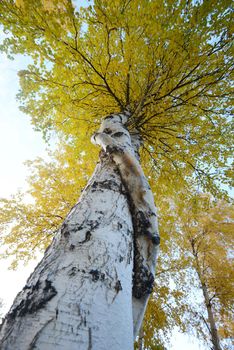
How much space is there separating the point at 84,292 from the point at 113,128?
1.87m

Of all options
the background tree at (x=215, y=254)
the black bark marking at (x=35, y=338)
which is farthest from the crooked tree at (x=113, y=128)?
the background tree at (x=215, y=254)

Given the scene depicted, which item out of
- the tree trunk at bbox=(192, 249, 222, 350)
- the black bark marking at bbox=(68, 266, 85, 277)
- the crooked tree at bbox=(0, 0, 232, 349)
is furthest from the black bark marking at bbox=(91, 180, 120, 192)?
the tree trunk at bbox=(192, 249, 222, 350)

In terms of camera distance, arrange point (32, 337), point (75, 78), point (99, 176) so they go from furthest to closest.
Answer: point (75, 78)
point (99, 176)
point (32, 337)

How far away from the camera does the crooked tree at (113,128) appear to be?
70 centimetres

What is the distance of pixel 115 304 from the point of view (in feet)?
2.52

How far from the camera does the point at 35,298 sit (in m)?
0.71

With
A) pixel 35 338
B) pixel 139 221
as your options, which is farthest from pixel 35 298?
pixel 139 221

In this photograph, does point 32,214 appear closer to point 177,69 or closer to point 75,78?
point 75,78

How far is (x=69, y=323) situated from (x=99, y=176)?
1126mm

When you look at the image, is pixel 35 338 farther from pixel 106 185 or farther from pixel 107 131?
pixel 107 131

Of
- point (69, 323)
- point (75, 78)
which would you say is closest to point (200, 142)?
point (75, 78)

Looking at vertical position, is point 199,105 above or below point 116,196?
above

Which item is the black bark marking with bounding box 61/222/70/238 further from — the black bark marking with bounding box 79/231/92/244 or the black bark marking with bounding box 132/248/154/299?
the black bark marking with bounding box 132/248/154/299

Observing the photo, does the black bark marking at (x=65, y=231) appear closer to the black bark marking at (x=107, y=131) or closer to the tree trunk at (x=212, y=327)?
the black bark marking at (x=107, y=131)
